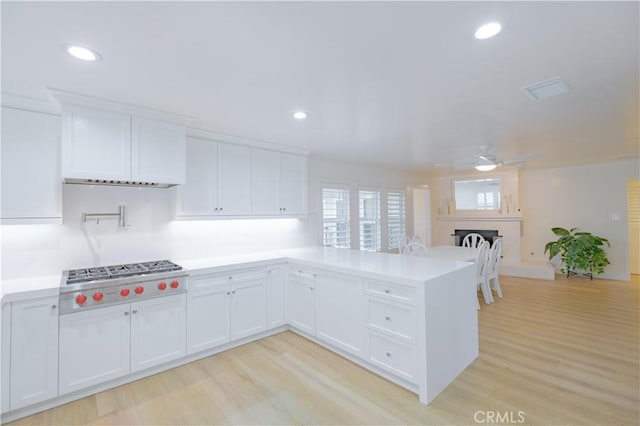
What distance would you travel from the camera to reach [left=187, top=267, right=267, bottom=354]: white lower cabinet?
2.86m

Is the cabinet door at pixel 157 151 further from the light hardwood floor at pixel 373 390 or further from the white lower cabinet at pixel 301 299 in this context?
the light hardwood floor at pixel 373 390

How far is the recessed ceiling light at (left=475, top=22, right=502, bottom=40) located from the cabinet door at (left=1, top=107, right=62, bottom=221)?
125 inches

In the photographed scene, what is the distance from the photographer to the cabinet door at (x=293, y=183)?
4082 mm

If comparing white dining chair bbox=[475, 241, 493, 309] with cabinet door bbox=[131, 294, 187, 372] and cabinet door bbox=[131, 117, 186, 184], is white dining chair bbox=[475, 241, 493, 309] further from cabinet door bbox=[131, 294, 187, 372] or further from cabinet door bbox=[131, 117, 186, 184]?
cabinet door bbox=[131, 117, 186, 184]

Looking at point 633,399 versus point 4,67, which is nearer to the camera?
point 4,67

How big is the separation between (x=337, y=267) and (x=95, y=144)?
7.72 feet

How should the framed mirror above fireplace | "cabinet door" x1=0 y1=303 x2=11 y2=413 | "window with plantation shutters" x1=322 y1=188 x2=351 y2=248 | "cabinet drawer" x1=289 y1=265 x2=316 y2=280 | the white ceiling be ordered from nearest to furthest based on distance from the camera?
the white ceiling, "cabinet door" x1=0 y1=303 x2=11 y2=413, "cabinet drawer" x1=289 y1=265 x2=316 y2=280, "window with plantation shutters" x1=322 y1=188 x2=351 y2=248, the framed mirror above fireplace

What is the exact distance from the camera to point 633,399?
7.18 ft

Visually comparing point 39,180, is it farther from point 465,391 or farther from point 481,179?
point 481,179

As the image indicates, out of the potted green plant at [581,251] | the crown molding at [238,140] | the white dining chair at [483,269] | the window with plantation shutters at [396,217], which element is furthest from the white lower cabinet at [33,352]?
the potted green plant at [581,251]

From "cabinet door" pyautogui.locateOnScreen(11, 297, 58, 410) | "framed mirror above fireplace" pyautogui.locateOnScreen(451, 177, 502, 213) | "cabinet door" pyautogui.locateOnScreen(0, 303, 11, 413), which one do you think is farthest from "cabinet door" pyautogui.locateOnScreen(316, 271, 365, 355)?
"framed mirror above fireplace" pyautogui.locateOnScreen(451, 177, 502, 213)

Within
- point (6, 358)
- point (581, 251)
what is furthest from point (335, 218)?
point (581, 251)

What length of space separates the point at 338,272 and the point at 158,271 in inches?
65.0

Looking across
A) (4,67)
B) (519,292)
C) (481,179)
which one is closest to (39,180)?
(4,67)
